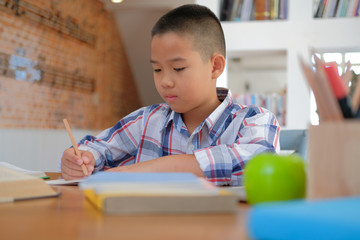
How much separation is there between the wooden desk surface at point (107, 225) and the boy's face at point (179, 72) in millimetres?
683

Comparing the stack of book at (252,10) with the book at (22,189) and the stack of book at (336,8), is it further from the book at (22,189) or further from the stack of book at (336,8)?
the book at (22,189)

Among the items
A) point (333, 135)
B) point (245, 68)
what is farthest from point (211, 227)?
point (245, 68)

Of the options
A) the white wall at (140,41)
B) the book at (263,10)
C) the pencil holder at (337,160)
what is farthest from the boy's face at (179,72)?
the white wall at (140,41)

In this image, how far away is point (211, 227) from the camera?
0.46m

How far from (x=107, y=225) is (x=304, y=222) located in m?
0.21

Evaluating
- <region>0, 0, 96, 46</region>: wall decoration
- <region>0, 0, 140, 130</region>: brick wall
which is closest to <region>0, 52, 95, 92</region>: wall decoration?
<region>0, 0, 140, 130</region>: brick wall

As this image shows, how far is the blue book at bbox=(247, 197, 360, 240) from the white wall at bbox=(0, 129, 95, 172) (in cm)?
403

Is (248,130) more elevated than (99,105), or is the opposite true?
(248,130)

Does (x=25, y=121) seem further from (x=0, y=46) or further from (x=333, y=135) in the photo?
(x=333, y=135)

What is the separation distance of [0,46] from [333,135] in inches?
157

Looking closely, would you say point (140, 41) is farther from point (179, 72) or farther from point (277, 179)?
point (277, 179)

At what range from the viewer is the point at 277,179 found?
58 centimetres

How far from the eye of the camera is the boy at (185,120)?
1.05 meters

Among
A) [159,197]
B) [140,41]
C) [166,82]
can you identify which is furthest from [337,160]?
[140,41]
